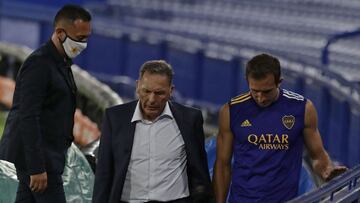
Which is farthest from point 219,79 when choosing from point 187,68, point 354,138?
point 354,138

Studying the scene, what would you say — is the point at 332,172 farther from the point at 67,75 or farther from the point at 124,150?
the point at 67,75

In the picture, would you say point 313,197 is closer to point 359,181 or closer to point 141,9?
point 359,181

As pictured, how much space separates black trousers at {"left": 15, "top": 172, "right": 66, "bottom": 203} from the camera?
526 centimetres

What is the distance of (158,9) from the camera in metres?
19.7

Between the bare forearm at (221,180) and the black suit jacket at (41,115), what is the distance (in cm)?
76

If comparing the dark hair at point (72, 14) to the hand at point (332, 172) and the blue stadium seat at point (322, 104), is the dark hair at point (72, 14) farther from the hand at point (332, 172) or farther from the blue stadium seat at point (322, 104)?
the blue stadium seat at point (322, 104)

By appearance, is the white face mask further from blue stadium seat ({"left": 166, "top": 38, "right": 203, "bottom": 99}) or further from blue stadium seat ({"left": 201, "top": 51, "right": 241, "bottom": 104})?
blue stadium seat ({"left": 166, "top": 38, "right": 203, "bottom": 99})

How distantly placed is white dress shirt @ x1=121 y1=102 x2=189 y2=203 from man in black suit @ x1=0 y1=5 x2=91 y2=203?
1.54 ft

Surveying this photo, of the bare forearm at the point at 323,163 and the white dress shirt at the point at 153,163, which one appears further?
the bare forearm at the point at 323,163

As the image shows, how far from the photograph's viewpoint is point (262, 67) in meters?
4.99

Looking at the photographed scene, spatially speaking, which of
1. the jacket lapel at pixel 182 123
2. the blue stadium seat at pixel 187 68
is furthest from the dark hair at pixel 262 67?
the blue stadium seat at pixel 187 68

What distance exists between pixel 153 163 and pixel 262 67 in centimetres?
66

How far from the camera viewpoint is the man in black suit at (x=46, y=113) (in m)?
5.12

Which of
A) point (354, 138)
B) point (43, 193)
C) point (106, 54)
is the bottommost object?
point (106, 54)
